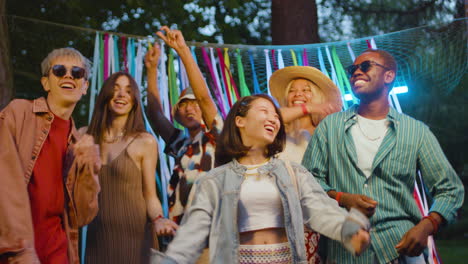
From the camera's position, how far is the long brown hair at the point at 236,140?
10.3 ft

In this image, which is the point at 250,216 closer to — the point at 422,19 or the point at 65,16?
the point at 65,16

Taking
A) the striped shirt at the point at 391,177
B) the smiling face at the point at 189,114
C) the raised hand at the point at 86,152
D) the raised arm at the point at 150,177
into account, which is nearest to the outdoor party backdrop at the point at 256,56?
the smiling face at the point at 189,114

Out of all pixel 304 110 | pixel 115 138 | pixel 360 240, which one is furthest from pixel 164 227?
pixel 360 240

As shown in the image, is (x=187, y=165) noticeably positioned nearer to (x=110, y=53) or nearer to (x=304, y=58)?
(x=110, y=53)

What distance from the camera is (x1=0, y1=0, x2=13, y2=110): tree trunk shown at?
15.0 ft

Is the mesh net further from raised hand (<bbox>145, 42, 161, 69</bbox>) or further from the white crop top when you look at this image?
the white crop top

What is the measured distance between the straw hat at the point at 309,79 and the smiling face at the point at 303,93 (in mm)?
30

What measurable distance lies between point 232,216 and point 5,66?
263 cm

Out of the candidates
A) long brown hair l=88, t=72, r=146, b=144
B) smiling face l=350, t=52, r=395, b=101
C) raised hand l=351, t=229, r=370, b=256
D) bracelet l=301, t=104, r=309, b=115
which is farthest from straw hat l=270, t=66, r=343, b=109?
raised hand l=351, t=229, r=370, b=256

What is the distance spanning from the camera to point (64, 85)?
3.59 metres

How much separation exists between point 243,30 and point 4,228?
22.8 ft

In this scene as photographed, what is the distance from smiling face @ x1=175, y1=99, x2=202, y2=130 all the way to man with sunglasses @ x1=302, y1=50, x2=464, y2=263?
1120mm

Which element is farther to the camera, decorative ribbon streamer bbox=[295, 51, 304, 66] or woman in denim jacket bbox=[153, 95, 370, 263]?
decorative ribbon streamer bbox=[295, 51, 304, 66]

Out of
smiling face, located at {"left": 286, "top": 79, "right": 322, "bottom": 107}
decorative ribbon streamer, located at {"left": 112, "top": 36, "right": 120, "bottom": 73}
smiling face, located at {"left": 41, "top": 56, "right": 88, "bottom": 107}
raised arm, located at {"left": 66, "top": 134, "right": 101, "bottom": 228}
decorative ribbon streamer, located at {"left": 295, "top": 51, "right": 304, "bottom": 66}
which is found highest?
decorative ribbon streamer, located at {"left": 112, "top": 36, "right": 120, "bottom": 73}
